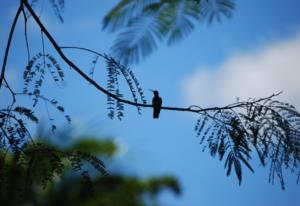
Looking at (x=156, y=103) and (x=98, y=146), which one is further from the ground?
(x=98, y=146)

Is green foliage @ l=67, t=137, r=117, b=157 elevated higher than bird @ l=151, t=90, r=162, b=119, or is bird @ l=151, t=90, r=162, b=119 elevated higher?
green foliage @ l=67, t=137, r=117, b=157

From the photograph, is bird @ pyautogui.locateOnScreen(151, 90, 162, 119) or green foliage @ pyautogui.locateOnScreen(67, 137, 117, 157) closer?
bird @ pyautogui.locateOnScreen(151, 90, 162, 119)

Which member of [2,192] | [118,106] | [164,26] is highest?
[164,26]

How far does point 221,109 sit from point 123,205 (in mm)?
9242

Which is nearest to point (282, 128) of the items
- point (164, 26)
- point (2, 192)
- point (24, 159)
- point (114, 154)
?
point (164, 26)

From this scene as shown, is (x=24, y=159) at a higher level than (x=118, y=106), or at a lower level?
lower

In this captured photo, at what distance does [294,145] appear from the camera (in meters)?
1.78

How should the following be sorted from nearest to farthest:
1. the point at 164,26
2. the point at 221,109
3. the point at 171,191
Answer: the point at 164,26
the point at 221,109
the point at 171,191

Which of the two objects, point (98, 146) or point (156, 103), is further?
point (98, 146)

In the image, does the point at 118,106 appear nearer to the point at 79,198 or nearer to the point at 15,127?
the point at 15,127

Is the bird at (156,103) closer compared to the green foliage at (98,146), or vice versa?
the bird at (156,103)

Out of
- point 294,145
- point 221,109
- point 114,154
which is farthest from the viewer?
point 114,154

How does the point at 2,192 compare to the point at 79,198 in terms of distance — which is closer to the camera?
the point at 2,192

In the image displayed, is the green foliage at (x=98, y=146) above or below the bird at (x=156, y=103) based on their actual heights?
above
